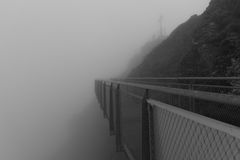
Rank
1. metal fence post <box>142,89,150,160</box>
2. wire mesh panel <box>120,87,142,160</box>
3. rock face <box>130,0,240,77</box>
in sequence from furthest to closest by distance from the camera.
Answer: rock face <box>130,0,240,77</box>, wire mesh panel <box>120,87,142,160</box>, metal fence post <box>142,89,150,160</box>

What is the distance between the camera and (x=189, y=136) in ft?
11.2

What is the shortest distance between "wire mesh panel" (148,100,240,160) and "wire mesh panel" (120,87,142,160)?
3.62 feet

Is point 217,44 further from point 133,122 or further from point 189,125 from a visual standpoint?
point 189,125

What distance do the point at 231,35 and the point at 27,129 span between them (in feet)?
283

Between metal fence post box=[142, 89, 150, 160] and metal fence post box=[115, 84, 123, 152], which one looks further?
metal fence post box=[115, 84, 123, 152]

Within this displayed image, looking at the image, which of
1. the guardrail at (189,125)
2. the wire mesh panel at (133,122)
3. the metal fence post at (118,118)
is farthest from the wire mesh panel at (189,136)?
the metal fence post at (118,118)

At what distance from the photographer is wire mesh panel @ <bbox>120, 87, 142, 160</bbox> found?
6215mm

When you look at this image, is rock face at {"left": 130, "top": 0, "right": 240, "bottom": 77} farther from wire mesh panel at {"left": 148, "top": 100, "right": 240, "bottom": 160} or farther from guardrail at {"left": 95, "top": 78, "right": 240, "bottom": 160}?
wire mesh panel at {"left": 148, "top": 100, "right": 240, "bottom": 160}

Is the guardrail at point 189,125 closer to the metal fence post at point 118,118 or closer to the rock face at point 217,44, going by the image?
the metal fence post at point 118,118

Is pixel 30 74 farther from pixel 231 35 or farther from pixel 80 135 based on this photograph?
pixel 231 35

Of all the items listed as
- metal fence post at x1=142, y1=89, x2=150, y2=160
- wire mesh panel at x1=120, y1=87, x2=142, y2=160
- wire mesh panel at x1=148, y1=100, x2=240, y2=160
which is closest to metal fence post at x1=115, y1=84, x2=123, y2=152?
wire mesh panel at x1=120, y1=87, x2=142, y2=160

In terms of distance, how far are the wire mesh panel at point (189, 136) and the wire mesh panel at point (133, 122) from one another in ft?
3.62

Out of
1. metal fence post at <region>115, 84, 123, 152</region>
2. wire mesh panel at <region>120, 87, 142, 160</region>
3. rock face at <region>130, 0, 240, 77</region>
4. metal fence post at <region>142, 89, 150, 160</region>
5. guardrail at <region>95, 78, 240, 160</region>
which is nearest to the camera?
guardrail at <region>95, 78, 240, 160</region>

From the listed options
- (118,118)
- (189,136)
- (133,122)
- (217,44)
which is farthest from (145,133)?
(217,44)
